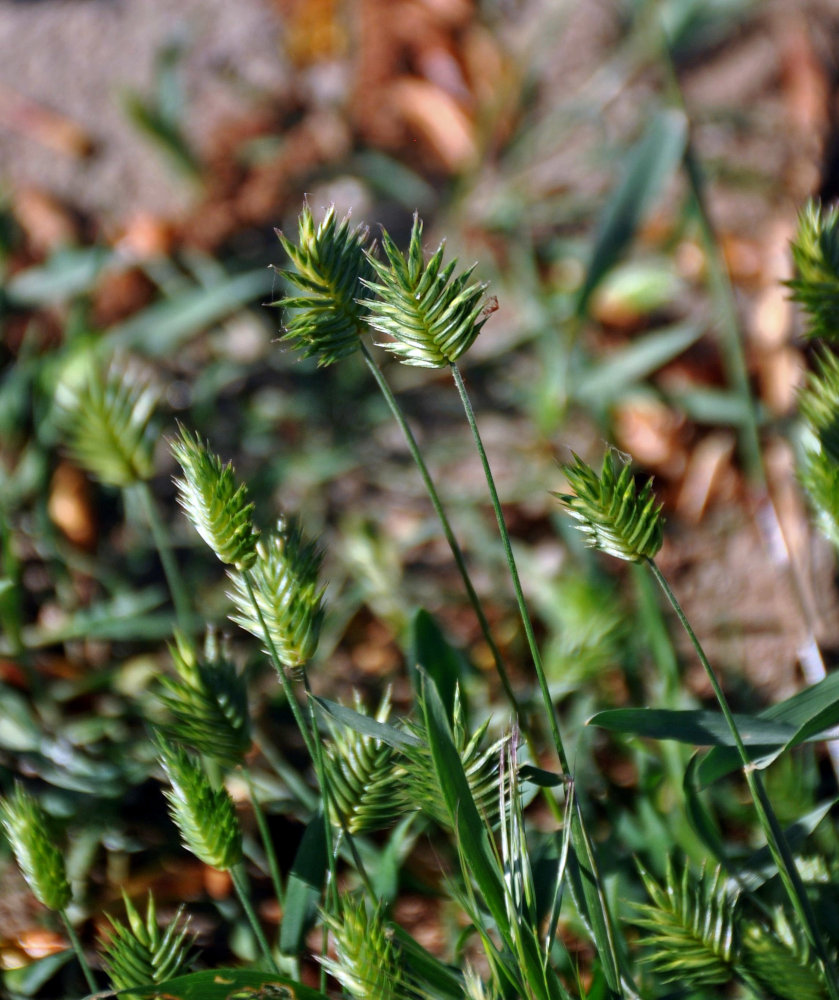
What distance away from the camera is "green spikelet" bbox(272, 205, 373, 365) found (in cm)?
46

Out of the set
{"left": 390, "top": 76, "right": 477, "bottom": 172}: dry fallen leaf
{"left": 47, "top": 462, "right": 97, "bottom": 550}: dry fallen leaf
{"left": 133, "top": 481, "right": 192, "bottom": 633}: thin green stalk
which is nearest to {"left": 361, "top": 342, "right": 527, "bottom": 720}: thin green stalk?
{"left": 133, "top": 481, "right": 192, "bottom": 633}: thin green stalk

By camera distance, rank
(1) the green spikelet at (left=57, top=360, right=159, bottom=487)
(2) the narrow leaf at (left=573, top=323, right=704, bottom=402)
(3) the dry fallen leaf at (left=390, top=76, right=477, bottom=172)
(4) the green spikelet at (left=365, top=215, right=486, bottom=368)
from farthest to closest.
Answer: (3) the dry fallen leaf at (left=390, top=76, right=477, bottom=172)
(2) the narrow leaf at (left=573, top=323, right=704, bottom=402)
(1) the green spikelet at (left=57, top=360, right=159, bottom=487)
(4) the green spikelet at (left=365, top=215, right=486, bottom=368)

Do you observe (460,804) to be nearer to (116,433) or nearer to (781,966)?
(781,966)

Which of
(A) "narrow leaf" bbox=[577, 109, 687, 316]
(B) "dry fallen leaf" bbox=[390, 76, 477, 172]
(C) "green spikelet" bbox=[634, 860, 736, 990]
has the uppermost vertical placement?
(B) "dry fallen leaf" bbox=[390, 76, 477, 172]

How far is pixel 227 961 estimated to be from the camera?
2.69 feet

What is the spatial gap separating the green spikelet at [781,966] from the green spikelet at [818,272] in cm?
35

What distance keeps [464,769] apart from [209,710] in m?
0.16

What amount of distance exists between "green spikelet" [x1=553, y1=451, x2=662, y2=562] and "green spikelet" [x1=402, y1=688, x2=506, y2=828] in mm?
118

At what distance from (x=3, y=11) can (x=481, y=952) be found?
4.53 feet

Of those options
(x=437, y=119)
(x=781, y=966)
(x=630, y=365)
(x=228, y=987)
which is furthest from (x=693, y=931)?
(x=437, y=119)

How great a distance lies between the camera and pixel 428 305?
1.47 feet

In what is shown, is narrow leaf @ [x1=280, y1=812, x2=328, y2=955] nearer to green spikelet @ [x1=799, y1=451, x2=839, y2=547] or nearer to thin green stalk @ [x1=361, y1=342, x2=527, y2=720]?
thin green stalk @ [x1=361, y1=342, x2=527, y2=720]

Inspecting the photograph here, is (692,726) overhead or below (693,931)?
overhead

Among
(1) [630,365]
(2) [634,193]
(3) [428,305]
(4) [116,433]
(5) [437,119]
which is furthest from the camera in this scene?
(5) [437,119]
